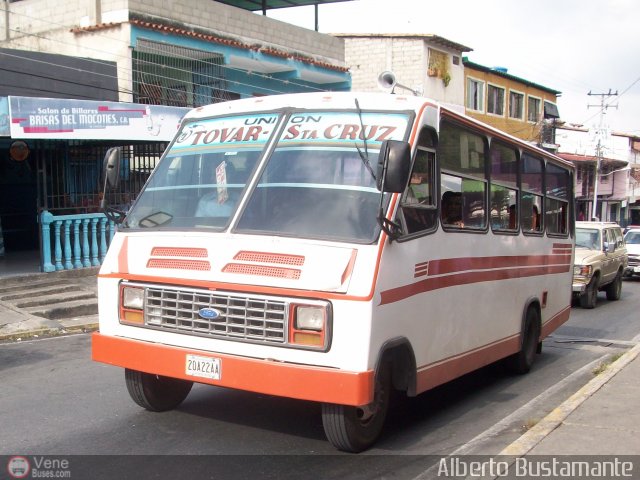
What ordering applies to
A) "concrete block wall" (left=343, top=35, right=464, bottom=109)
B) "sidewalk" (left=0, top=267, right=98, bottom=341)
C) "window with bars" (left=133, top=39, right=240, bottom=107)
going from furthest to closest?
1. "concrete block wall" (left=343, top=35, right=464, bottom=109)
2. "window with bars" (left=133, top=39, right=240, bottom=107)
3. "sidewalk" (left=0, top=267, right=98, bottom=341)

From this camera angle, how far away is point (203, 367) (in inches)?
186

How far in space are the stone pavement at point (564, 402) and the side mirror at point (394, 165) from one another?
1.93 m

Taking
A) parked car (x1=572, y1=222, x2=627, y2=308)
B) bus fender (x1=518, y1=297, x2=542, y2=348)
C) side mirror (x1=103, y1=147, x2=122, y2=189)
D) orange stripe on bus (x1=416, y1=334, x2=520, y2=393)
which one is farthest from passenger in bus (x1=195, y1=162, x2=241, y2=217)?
parked car (x1=572, y1=222, x2=627, y2=308)

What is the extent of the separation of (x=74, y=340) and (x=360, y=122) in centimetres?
600

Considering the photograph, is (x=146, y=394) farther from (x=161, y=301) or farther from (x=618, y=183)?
(x=618, y=183)

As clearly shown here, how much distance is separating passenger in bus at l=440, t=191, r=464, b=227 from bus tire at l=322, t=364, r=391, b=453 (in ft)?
4.90

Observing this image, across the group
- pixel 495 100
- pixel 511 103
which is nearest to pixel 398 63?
pixel 495 100

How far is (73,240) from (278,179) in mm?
10044

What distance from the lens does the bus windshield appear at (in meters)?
4.87

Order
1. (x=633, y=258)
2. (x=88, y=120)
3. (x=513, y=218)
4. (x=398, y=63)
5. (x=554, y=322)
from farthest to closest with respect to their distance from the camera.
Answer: (x=398, y=63) → (x=633, y=258) → (x=88, y=120) → (x=554, y=322) → (x=513, y=218)

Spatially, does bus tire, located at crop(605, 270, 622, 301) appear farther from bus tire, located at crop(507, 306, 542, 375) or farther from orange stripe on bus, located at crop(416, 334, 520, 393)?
orange stripe on bus, located at crop(416, 334, 520, 393)

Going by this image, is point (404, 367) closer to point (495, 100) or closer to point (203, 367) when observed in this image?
point (203, 367)

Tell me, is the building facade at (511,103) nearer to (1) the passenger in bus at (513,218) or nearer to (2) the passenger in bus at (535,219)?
(2) the passenger in bus at (535,219)

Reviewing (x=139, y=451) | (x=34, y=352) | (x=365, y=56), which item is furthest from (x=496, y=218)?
(x=365, y=56)
